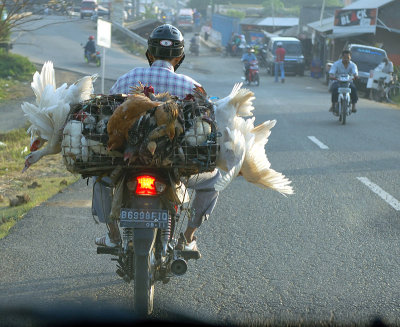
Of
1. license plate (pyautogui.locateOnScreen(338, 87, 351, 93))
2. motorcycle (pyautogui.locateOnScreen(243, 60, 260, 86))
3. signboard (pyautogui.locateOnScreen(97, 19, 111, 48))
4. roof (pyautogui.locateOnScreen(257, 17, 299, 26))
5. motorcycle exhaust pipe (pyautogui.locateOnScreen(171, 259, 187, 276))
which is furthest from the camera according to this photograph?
roof (pyautogui.locateOnScreen(257, 17, 299, 26))

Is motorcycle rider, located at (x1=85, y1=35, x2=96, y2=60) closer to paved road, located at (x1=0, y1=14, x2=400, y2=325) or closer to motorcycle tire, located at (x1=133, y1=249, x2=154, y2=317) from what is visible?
paved road, located at (x1=0, y1=14, x2=400, y2=325)

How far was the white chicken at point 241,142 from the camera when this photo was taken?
13.5 ft

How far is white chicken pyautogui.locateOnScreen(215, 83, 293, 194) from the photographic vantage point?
4121mm

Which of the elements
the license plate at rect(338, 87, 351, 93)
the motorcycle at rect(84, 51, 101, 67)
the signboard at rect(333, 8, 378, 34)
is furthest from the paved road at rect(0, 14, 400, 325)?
the motorcycle at rect(84, 51, 101, 67)

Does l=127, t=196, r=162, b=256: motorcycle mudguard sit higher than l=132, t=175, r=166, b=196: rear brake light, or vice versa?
l=132, t=175, r=166, b=196: rear brake light

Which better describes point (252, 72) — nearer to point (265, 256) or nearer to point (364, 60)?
point (364, 60)

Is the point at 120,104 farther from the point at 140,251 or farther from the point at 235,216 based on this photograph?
the point at 235,216

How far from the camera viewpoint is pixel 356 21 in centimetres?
3741

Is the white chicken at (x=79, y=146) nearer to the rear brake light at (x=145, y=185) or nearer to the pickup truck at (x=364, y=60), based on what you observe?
the rear brake light at (x=145, y=185)

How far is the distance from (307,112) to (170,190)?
16.1 metres

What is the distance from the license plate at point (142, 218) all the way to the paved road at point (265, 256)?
707 millimetres

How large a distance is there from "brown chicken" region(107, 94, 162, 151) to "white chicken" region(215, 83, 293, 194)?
1.54 feet

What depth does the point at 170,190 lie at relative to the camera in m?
4.32

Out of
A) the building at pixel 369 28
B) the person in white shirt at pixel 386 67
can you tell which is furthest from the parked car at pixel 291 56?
the person in white shirt at pixel 386 67
